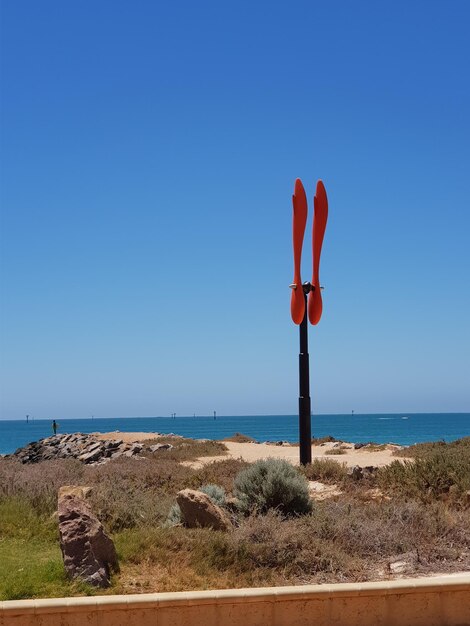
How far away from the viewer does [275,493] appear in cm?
1195

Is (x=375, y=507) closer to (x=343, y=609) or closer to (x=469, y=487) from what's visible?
(x=469, y=487)

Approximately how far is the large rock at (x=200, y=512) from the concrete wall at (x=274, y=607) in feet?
10.3

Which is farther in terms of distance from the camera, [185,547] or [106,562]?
[185,547]

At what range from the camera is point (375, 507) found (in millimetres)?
11695

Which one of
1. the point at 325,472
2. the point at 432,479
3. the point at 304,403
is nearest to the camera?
the point at 432,479

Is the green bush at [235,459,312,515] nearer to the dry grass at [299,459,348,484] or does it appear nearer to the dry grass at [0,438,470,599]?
the dry grass at [0,438,470,599]

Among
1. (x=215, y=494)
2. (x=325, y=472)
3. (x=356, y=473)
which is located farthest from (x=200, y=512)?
(x=325, y=472)

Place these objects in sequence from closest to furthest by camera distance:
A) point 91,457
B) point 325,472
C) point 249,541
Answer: point 249,541 < point 325,472 < point 91,457

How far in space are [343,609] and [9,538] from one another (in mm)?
5277

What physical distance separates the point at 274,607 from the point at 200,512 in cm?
331

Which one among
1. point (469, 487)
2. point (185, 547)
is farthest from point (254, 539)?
point (469, 487)

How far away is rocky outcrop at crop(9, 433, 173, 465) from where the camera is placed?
85.5ft

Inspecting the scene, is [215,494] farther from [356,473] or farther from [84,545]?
[356,473]

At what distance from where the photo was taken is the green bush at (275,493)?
38.8 ft
